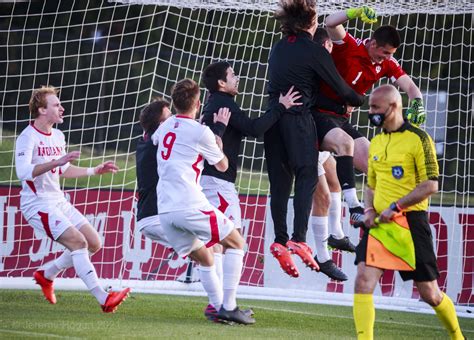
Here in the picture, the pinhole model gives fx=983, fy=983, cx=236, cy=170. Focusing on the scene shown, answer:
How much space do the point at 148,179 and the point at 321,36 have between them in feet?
7.39

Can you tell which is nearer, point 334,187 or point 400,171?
point 400,171

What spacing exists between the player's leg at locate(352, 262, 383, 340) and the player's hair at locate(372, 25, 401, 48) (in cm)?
216

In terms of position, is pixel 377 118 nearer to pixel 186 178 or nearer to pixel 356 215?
pixel 356 215

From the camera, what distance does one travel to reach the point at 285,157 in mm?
8133

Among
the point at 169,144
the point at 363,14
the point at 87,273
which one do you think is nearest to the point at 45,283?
the point at 87,273

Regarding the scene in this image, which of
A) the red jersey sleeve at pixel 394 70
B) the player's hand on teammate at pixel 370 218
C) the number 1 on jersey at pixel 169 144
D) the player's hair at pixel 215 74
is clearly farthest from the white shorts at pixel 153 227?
the player's hand on teammate at pixel 370 218

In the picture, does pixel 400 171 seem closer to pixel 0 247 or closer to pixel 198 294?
pixel 198 294

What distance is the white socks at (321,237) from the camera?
875cm

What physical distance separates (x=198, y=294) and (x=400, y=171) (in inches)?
222

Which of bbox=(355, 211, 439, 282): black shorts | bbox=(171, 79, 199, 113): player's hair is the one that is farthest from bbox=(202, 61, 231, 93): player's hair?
bbox=(355, 211, 439, 282): black shorts

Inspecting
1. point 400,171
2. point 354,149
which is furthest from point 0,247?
point 400,171

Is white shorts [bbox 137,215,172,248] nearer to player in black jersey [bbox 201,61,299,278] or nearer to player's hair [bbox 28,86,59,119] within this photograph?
player in black jersey [bbox 201,61,299,278]

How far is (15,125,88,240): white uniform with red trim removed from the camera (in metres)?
9.33

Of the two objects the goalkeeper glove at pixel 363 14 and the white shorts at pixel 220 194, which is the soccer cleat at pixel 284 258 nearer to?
the white shorts at pixel 220 194
